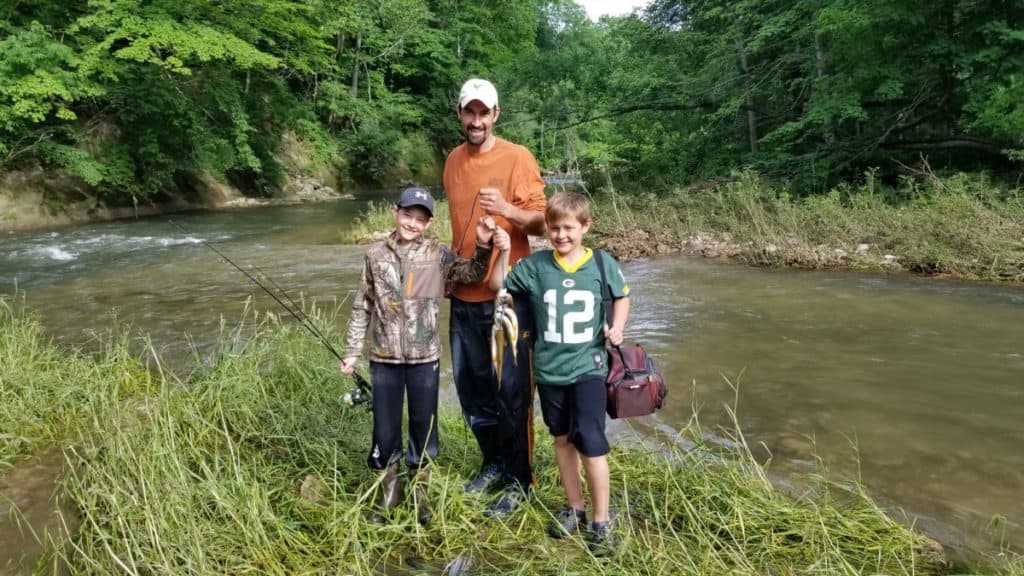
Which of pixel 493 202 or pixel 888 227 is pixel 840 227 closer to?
pixel 888 227

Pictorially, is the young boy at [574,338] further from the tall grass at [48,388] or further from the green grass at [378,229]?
the green grass at [378,229]

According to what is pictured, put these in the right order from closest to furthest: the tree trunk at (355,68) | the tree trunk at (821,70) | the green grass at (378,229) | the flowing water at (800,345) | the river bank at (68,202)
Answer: the flowing water at (800,345)
the tree trunk at (821,70)
the green grass at (378,229)
the river bank at (68,202)
the tree trunk at (355,68)

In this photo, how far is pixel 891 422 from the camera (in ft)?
14.2

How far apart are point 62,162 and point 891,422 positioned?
17.2 meters

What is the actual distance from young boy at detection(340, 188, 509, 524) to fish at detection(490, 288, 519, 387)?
0.63ft

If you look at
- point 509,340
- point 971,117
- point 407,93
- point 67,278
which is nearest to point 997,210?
point 971,117

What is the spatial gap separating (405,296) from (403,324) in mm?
117

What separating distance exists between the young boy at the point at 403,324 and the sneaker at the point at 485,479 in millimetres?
224

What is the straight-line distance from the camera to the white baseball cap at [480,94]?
8.97ft

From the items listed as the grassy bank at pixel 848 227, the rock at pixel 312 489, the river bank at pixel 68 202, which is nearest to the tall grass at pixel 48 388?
the rock at pixel 312 489

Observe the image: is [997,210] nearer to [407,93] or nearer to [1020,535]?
[1020,535]

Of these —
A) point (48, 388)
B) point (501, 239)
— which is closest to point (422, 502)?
point (501, 239)

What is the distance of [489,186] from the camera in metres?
2.85

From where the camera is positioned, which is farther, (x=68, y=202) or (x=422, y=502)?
(x=68, y=202)
